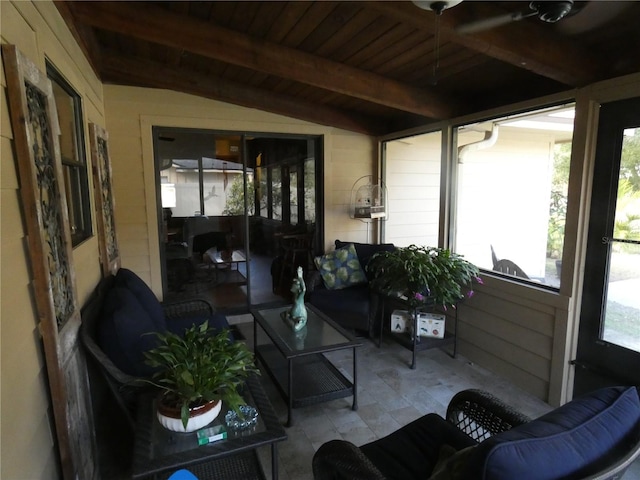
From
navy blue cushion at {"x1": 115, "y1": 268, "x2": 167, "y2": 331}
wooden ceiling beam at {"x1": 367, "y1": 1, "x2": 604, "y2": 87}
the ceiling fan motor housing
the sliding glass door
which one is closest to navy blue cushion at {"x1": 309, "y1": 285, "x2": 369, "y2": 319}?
the sliding glass door

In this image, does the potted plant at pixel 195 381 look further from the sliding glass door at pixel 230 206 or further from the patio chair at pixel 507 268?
the sliding glass door at pixel 230 206

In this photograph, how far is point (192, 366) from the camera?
1543mm

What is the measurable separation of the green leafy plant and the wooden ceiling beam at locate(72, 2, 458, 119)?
136 cm

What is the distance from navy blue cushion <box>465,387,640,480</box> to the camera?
85 centimetres

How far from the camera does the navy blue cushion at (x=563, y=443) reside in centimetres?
85

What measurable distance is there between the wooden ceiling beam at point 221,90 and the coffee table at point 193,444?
9.22 ft

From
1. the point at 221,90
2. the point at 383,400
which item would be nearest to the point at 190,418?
the point at 383,400

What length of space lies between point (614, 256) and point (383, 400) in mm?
1786

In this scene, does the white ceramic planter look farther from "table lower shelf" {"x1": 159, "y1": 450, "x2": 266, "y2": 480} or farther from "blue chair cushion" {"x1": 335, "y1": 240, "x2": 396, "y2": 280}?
"blue chair cushion" {"x1": 335, "y1": 240, "x2": 396, "y2": 280}

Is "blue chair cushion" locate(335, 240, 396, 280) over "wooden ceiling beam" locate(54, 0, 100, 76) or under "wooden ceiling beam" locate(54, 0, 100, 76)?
under

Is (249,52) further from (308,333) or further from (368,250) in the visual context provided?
(368,250)

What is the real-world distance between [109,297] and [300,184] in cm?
273

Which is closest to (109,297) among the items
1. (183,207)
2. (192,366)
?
(192,366)

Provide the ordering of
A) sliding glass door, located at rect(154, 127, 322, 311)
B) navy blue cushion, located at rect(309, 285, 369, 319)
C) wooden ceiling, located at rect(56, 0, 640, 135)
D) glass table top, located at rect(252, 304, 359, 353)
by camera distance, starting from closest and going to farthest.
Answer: wooden ceiling, located at rect(56, 0, 640, 135) < glass table top, located at rect(252, 304, 359, 353) < navy blue cushion, located at rect(309, 285, 369, 319) < sliding glass door, located at rect(154, 127, 322, 311)
